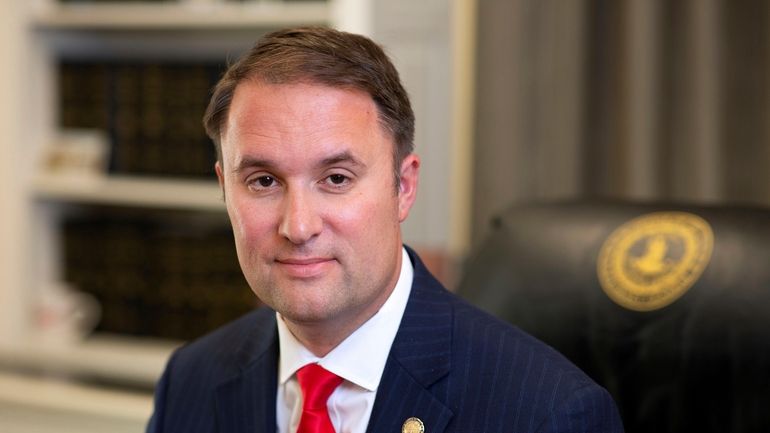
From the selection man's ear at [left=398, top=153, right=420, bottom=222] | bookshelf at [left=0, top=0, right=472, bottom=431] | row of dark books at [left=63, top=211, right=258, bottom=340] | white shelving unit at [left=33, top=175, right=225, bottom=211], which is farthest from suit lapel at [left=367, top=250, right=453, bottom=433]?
row of dark books at [left=63, top=211, right=258, bottom=340]

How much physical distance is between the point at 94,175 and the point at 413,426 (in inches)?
79.3

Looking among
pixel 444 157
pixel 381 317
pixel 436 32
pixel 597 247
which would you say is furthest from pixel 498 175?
pixel 381 317

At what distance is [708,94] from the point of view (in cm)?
223

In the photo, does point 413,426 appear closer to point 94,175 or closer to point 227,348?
point 227,348

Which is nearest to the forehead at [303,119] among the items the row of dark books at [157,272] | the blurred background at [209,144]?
the blurred background at [209,144]

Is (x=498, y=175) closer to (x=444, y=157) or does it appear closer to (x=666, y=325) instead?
(x=444, y=157)

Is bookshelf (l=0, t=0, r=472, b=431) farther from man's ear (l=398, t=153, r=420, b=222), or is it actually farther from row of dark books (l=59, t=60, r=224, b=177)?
man's ear (l=398, t=153, r=420, b=222)

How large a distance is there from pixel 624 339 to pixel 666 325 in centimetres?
6

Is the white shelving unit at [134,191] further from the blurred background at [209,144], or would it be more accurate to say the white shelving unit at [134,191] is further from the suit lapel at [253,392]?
the suit lapel at [253,392]

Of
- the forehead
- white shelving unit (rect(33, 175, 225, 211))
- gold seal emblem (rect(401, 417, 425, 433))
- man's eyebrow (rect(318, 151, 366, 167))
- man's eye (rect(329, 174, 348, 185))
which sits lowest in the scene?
white shelving unit (rect(33, 175, 225, 211))

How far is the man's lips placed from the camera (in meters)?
1.12

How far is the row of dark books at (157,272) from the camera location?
2.88 m

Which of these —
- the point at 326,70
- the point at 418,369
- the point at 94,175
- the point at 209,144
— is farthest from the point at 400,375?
the point at 94,175

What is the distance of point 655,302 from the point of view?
1.37 metres
